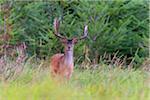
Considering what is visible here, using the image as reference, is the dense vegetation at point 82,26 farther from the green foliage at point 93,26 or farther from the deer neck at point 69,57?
the deer neck at point 69,57

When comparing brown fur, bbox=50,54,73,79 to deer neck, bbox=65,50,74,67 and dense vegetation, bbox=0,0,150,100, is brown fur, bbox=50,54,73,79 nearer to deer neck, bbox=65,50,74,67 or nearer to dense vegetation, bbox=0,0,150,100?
deer neck, bbox=65,50,74,67

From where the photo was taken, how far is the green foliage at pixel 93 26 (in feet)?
45.5

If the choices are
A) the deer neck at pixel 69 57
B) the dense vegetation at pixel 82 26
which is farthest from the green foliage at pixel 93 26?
the deer neck at pixel 69 57

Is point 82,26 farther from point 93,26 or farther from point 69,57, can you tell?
point 69,57

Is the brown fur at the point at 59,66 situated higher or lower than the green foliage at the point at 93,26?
lower

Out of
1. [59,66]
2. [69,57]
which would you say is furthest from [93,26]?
[59,66]

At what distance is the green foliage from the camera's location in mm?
13855

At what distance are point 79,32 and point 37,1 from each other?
203cm

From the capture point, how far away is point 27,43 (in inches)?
576

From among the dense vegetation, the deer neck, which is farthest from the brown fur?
the dense vegetation

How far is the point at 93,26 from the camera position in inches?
542

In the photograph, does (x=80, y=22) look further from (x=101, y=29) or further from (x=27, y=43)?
(x=27, y=43)

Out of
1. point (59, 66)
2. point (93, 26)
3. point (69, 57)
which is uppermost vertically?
point (93, 26)

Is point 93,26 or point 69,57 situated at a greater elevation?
point 93,26
